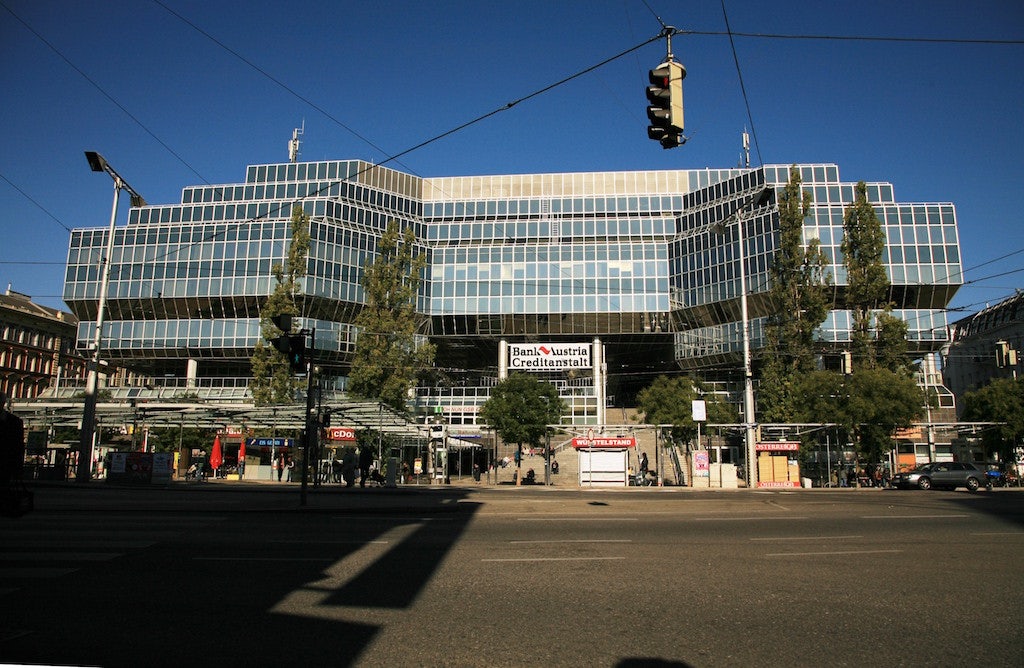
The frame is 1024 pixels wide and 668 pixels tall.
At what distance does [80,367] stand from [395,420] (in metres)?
68.0

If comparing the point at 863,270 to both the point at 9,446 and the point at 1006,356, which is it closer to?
the point at 1006,356

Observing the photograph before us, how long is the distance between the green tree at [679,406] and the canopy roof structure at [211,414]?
51.4 feet

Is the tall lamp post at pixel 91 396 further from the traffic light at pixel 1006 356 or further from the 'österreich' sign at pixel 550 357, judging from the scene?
the traffic light at pixel 1006 356

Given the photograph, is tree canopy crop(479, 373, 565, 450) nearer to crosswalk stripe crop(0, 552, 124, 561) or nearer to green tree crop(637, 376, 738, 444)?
green tree crop(637, 376, 738, 444)

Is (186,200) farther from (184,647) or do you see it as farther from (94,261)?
(184,647)

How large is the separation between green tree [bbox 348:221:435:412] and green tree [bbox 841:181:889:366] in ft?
101

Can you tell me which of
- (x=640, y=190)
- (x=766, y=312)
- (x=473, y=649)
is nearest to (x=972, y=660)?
(x=473, y=649)

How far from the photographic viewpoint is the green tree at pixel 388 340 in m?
44.9

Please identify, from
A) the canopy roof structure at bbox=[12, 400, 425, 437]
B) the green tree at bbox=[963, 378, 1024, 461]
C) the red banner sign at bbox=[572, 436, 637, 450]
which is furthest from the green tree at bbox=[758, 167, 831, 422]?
the canopy roof structure at bbox=[12, 400, 425, 437]

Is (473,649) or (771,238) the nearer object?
(473,649)

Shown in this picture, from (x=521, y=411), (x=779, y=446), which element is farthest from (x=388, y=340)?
(x=779, y=446)

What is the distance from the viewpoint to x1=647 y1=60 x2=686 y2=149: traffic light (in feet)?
35.4

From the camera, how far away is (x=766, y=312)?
5919cm

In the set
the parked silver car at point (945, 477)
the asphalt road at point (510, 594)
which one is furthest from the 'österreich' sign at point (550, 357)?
the asphalt road at point (510, 594)
